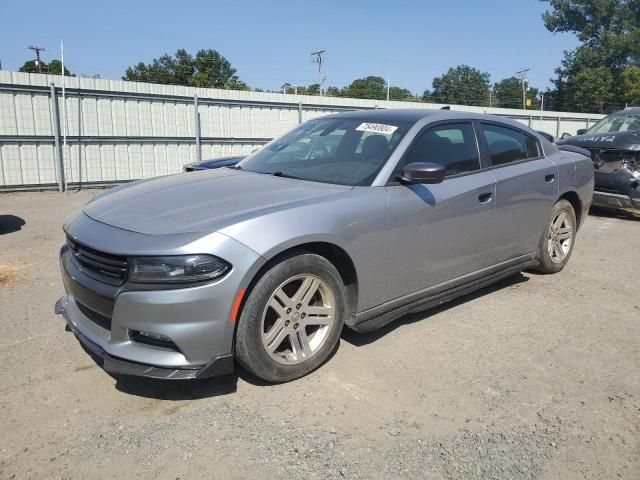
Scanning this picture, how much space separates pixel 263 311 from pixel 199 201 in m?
0.81

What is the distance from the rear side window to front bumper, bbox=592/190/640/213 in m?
4.37

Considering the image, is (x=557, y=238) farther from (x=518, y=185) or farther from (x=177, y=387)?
(x=177, y=387)

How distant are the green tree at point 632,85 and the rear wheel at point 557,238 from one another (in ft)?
174

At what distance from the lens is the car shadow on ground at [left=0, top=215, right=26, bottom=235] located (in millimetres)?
7230

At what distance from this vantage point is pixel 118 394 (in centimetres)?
299

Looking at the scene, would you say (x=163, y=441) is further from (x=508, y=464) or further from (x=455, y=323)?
(x=455, y=323)

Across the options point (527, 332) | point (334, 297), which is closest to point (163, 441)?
point (334, 297)

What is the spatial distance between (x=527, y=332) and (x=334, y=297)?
170 centimetres

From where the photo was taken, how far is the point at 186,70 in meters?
71.1

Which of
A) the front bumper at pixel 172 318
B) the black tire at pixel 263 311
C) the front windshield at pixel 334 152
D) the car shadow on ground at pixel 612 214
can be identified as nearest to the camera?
the front bumper at pixel 172 318

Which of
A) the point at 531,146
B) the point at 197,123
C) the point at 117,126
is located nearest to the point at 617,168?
the point at 531,146

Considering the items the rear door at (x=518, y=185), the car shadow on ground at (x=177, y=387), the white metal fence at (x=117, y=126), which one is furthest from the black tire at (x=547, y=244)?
the white metal fence at (x=117, y=126)

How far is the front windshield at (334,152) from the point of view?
367 cm

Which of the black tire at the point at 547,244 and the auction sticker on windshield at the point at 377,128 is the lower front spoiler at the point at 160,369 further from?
the black tire at the point at 547,244
